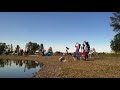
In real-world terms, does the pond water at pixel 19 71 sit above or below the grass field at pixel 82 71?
below

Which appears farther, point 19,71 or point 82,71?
point 19,71

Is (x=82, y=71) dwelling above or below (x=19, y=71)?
above

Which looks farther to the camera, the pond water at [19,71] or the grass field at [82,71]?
the pond water at [19,71]

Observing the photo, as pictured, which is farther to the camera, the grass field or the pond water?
the pond water

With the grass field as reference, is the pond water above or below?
below
